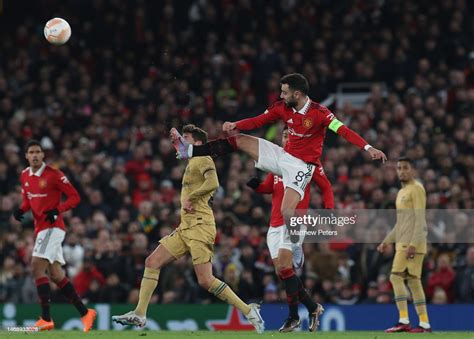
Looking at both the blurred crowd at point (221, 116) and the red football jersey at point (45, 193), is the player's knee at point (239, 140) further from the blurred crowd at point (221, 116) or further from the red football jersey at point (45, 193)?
the blurred crowd at point (221, 116)

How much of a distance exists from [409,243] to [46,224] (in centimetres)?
477

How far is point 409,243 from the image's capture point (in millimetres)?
16688

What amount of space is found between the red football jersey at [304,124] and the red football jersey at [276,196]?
2.07 feet

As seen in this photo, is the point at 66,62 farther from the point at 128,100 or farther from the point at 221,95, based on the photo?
the point at 221,95

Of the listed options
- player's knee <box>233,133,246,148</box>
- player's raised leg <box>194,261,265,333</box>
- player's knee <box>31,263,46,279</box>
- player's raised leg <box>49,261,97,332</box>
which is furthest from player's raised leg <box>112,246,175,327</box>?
player's knee <box>31,263,46,279</box>

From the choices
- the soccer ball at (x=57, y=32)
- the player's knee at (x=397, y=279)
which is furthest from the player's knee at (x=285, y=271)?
the soccer ball at (x=57, y=32)

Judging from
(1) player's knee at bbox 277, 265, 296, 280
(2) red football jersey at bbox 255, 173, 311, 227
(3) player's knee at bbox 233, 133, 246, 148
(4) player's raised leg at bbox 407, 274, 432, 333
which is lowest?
(4) player's raised leg at bbox 407, 274, 432, 333

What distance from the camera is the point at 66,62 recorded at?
26250 mm

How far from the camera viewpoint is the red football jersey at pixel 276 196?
15.4 meters

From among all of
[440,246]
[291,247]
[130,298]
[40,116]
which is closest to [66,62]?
[40,116]

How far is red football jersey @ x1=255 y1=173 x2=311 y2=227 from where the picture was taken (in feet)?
50.4

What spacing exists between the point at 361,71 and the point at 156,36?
4.52 metres

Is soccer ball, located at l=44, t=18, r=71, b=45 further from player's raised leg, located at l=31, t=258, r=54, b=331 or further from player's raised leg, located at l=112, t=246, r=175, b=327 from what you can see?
player's raised leg, located at l=112, t=246, r=175, b=327

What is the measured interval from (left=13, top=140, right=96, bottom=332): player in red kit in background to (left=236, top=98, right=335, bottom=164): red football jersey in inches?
124
